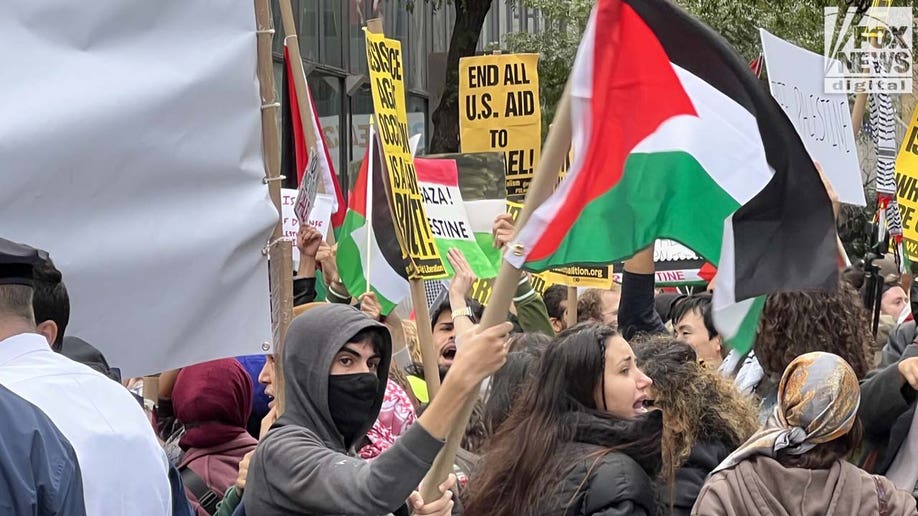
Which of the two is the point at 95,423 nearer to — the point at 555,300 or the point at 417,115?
the point at 555,300

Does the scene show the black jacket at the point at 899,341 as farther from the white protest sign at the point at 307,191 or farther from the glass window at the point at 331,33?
the glass window at the point at 331,33

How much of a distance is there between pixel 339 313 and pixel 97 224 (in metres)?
0.91

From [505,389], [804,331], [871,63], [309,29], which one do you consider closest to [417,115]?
[309,29]

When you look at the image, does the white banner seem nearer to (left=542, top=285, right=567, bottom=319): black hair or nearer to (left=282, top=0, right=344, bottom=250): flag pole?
(left=282, top=0, right=344, bottom=250): flag pole

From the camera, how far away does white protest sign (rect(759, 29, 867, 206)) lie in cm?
738

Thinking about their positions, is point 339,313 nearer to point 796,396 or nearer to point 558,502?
point 558,502

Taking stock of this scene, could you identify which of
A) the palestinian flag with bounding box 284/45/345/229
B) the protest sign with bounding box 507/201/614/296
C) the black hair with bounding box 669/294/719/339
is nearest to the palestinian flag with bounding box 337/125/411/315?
the palestinian flag with bounding box 284/45/345/229

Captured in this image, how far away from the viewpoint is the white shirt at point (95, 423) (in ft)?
10.5

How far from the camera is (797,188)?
135 inches

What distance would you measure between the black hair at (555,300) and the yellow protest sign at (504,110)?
2.20ft

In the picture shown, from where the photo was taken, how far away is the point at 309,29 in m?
22.3

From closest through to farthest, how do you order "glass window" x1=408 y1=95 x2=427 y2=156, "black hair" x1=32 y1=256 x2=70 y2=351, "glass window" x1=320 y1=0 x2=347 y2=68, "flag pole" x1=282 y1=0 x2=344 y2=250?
"black hair" x1=32 y1=256 x2=70 y2=351
"flag pole" x1=282 y1=0 x2=344 y2=250
"glass window" x1=320 y1=0 x2=347 y2=68
"glass window" x1=408 y1=95 x2=427 y2=156

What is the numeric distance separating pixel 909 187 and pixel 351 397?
485 cm

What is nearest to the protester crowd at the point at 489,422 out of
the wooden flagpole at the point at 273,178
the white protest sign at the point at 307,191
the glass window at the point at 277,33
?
the wooden flagpole at the point at 273,178
